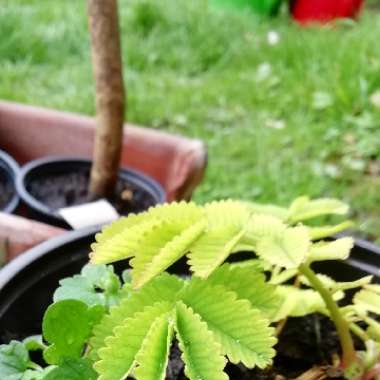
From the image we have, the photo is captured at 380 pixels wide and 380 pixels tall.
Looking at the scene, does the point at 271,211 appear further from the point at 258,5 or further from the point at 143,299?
the point at 258,5

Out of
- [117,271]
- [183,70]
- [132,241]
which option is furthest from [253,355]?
[183,70]

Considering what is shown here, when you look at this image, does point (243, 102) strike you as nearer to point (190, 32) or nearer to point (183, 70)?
point (183, 70)

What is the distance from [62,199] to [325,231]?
82 cm

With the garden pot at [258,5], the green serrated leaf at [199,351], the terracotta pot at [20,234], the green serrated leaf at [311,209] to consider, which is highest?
the garden pot at [258,5]

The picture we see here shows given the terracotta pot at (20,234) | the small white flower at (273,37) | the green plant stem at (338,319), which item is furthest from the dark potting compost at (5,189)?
the small white flower at (273,37)

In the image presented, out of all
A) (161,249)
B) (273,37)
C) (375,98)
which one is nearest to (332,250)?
(161,249)

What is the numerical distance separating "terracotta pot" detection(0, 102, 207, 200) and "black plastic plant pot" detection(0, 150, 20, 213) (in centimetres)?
9

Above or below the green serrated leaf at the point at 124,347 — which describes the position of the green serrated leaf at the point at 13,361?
above

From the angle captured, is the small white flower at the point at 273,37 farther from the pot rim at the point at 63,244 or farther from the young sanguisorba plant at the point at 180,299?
the young sanguisorba plant at the point at 180,299

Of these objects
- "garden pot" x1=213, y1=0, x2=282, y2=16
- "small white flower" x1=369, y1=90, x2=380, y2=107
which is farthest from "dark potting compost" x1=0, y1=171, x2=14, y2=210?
"garden pot" x1=213, y1=0, x2=282, y2=16

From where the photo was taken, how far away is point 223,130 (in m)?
2.19

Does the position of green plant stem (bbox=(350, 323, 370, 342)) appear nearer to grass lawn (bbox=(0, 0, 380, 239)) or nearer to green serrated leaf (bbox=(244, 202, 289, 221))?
green serrated leaf (bbox=(244, 202, 289, 221))

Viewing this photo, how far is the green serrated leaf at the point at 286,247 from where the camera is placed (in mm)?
561

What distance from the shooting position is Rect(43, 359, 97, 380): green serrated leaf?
56cm
